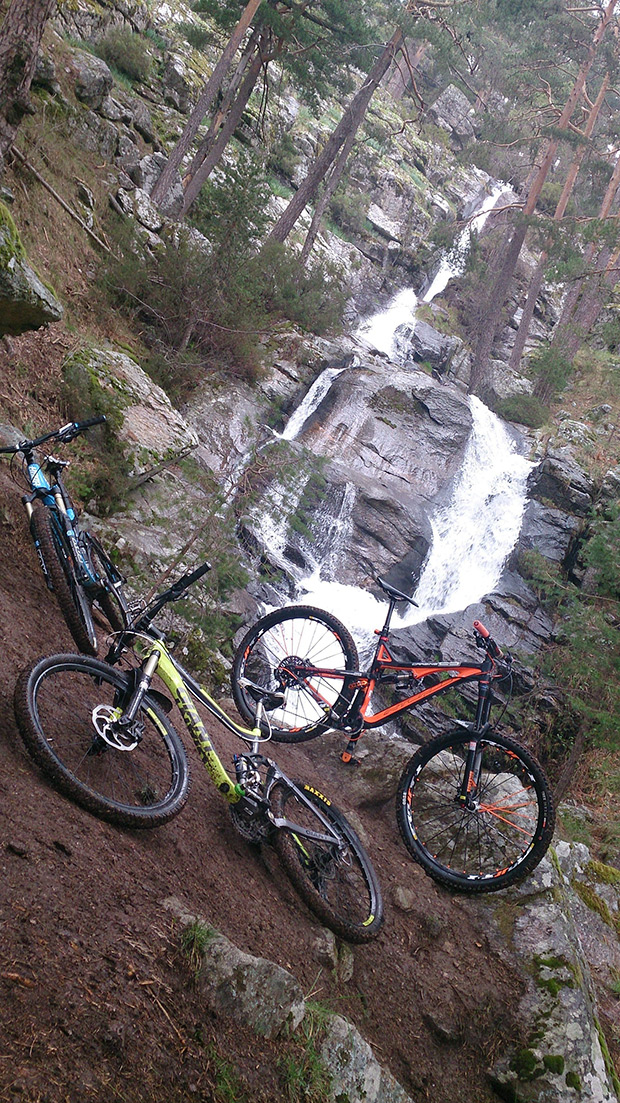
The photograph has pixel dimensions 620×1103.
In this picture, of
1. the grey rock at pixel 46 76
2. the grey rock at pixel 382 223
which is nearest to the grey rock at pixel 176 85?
the grey rock at pixel 46 76

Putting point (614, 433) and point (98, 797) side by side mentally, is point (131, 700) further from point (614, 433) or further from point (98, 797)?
point (614, 433)

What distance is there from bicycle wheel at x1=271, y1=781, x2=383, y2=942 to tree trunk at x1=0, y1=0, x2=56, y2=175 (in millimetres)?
6411

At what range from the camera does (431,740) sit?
4328mm

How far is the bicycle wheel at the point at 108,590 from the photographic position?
3738 mm

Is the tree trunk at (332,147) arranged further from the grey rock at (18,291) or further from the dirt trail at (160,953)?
the dirt trail at (160,953)

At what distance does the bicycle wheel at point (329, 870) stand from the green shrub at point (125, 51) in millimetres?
19283

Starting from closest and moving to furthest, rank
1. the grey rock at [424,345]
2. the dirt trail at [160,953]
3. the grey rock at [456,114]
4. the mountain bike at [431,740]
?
the dirt trail at [160,953] → the mountain bike at [431,740] → the grey rock at [424,345] → the grey rock at [456,114]

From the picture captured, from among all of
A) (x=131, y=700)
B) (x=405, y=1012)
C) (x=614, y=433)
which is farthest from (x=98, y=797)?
(x=614, y=433)

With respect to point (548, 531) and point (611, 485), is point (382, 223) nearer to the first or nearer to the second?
point (611, 485)

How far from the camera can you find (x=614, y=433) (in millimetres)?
18141

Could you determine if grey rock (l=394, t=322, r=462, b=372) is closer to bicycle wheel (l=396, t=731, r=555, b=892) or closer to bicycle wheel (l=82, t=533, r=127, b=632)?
bicycle wheel (l=396, t=731, r=555, b=892)

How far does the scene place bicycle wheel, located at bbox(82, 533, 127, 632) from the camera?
3738 mm

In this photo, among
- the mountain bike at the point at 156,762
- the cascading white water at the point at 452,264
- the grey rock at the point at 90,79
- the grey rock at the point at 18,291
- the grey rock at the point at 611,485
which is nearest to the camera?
the mountain bike at the point at 156,762

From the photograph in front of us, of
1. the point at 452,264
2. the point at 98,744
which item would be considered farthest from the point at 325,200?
the point at 98,744
